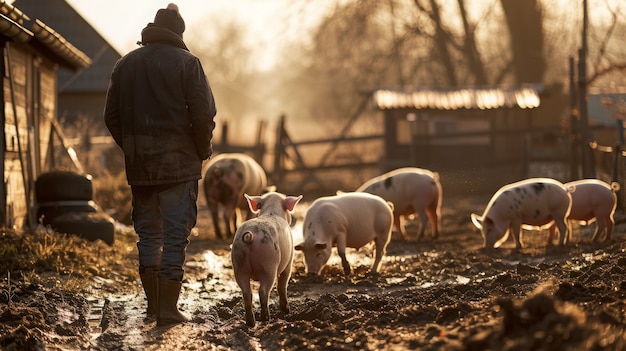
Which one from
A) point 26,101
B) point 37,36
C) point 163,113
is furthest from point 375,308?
point 26,101

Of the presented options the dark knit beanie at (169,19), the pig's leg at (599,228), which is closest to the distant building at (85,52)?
the pig's leg at (599,228)

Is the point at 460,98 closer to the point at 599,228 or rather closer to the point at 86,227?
the point at 599,228

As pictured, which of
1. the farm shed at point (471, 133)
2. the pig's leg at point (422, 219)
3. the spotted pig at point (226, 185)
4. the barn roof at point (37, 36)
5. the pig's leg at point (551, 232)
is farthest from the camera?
the farm shed at point (471, 133)

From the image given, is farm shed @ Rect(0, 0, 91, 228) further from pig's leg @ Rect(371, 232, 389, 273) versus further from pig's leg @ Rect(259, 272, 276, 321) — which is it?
pig's leg @ Rect(259, 272, 276, 321)

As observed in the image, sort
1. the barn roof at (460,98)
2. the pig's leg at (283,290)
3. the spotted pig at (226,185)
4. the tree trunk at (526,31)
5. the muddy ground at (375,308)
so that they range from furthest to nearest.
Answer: the tree trunk at (526,31)
the barn roof at (460,98)
the spotted pig at (226,185)
the pig's leg at (283,290)
the muddy ground at (375,308)

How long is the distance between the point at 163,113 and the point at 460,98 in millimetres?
18311

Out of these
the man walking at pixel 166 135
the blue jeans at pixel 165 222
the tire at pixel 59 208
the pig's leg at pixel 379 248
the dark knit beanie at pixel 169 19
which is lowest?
the pig's leg at pixel 379 248

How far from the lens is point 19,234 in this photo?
9891mm

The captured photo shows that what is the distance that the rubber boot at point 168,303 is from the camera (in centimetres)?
648

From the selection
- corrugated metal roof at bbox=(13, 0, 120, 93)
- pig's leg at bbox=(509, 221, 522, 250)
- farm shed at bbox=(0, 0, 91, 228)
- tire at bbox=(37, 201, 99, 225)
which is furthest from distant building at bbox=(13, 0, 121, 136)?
pig's leg at bbox=(509, 221, 522, 250)

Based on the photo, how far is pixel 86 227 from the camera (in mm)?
11211

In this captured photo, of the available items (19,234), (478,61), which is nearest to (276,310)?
(19,234)

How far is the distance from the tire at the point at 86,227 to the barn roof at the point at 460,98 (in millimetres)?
12456

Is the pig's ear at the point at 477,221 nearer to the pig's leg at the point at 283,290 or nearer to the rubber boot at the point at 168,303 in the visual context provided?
the pig's leg at the point at 283,290
